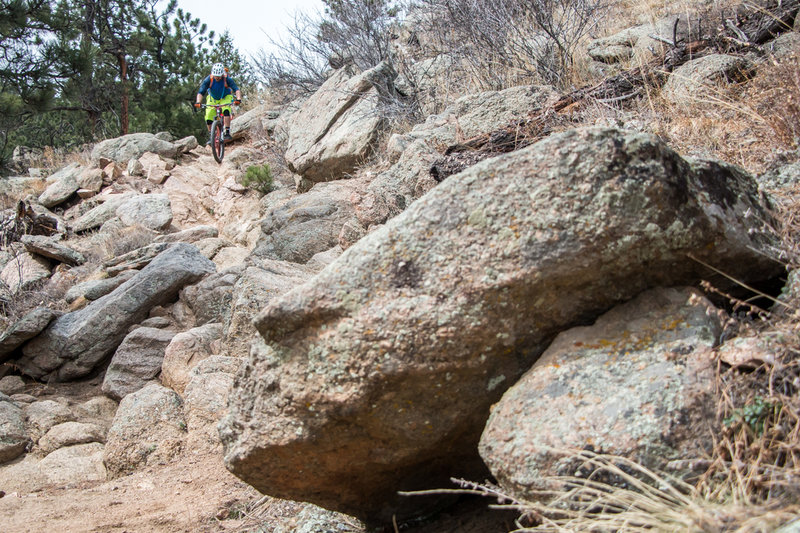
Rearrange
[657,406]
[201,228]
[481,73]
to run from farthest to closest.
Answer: [201,228] < [481,73] < [657,406]

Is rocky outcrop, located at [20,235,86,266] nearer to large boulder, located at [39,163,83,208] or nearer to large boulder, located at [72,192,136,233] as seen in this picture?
large boulder, located at [72,192,136,233]

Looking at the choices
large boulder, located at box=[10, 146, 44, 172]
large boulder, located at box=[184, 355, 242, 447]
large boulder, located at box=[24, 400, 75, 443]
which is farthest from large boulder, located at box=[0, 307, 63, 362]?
large boulder, located at box=[10, 146, 44, 172]

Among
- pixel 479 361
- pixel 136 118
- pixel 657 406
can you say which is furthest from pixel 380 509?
pixel 136 118

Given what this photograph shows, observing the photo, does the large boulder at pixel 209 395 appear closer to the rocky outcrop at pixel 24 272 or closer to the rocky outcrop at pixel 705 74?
the rocky outcrop at pixel 705 74

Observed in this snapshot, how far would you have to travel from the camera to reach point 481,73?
8039 mm

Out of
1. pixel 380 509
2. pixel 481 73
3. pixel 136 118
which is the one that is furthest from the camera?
pixel 136 118

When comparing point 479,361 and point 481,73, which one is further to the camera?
point 481,73

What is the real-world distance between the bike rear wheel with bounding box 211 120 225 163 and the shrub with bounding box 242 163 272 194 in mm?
1649

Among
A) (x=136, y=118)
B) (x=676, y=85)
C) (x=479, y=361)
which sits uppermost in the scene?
(x=136, y=118)

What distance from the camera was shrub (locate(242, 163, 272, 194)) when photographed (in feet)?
41.4

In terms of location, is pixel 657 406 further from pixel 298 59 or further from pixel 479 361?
pixel 298 59

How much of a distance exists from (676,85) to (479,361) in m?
3.59

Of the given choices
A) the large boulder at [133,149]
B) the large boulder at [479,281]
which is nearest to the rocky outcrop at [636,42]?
the large boulder at [479,281]

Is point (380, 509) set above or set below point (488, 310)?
below
